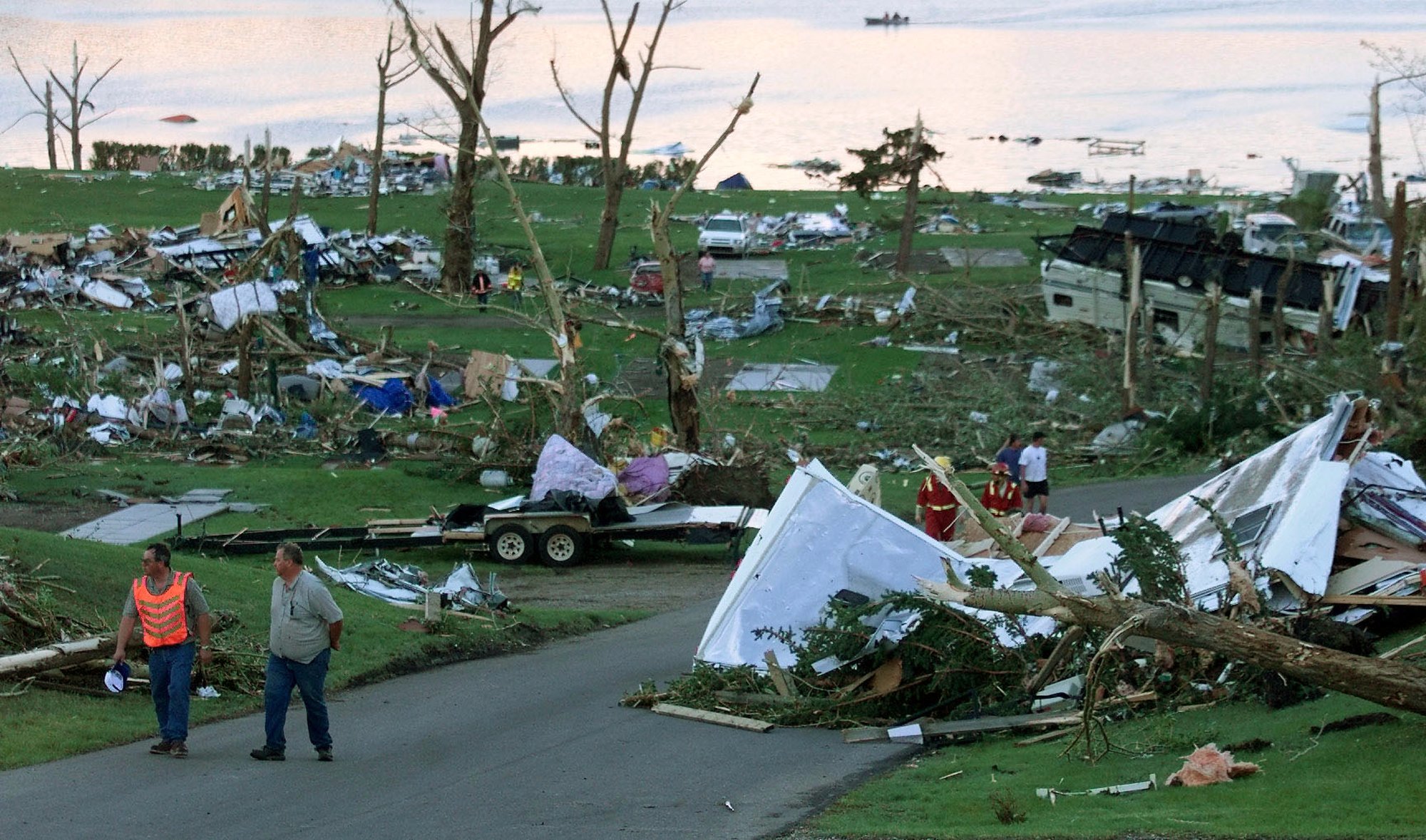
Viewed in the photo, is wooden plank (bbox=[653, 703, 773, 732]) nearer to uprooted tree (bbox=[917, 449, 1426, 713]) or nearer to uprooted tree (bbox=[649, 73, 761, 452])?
uprooted tree (bbox=[917, 449, 1426, 713])

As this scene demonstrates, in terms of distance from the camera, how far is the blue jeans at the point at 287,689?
10.4 meters

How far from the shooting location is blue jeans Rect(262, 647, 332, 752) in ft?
34.0

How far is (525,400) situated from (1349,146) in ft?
194

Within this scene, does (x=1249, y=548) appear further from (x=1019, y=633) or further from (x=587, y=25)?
(x=587, y=25)

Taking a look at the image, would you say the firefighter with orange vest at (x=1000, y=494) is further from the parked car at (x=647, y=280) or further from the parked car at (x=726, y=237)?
the parked car at (x=726, y=237)

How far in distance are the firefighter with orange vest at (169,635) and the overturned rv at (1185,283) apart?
23.9 metres

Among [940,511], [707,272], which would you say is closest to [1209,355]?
[940,511]

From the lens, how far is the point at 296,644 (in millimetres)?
10273

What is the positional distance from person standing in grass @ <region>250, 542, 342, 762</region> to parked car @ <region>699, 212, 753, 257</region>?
36.9 m

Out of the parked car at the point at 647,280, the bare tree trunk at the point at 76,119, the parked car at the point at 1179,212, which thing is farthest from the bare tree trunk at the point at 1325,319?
the bare tree trunk at the point at 76,119

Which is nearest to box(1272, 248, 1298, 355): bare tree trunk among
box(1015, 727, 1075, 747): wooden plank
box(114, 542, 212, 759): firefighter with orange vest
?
box(1015, 727, 1075, 747): wooden plank

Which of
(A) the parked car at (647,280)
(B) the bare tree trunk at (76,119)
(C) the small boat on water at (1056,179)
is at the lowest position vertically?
(A) the parked car at (647,280)

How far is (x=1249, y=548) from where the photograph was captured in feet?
42.9

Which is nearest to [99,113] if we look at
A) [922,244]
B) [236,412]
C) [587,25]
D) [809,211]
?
[587,25]
